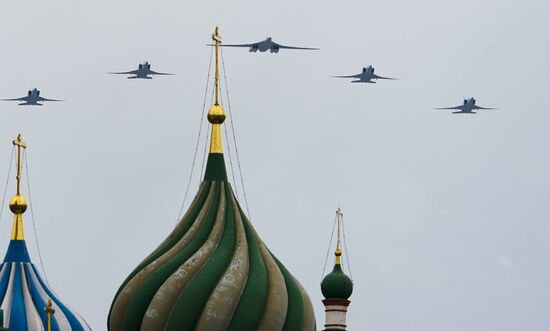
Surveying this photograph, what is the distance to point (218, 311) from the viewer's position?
2970 inches

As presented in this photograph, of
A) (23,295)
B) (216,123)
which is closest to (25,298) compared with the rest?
(23,295)

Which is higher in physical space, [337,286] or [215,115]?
[215,115]

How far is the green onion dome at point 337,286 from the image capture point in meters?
79.3

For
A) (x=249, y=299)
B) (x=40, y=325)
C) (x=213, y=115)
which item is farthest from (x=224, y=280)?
(x=40, y=325)

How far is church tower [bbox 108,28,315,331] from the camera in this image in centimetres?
7550

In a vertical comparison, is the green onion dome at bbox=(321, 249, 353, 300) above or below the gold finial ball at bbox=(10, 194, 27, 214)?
below

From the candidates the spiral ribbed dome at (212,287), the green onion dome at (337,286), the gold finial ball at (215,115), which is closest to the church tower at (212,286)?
the spiral ribbed dome at (212,287)

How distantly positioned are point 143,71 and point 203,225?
16.1m

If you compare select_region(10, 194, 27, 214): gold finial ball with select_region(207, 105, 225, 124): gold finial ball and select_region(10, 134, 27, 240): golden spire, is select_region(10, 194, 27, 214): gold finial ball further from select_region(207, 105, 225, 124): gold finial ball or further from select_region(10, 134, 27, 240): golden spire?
select_region(207, 105, 225, 124): gold finial ball

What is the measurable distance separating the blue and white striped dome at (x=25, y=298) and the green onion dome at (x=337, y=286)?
11176 mm

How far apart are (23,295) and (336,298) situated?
14.0 metres

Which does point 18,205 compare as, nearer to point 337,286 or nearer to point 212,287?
point 337,286

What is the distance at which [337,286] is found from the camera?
7938 cm

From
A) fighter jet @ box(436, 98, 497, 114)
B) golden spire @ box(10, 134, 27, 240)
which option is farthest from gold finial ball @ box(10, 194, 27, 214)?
fighter jet @ box(436, 98, 497, 114)
